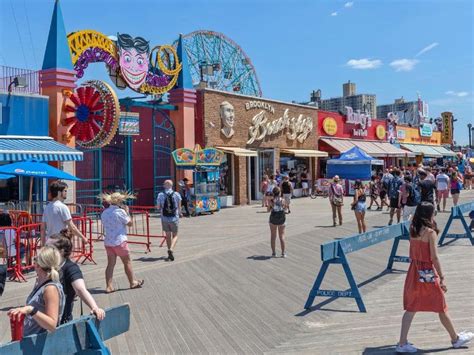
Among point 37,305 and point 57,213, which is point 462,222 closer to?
point 57,213

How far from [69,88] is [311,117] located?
57.6ft

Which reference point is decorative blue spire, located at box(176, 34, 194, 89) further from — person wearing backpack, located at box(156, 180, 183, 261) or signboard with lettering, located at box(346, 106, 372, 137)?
signboard with lettering, located at box(346, 106, 372, 137)

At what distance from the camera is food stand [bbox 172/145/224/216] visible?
778 inches

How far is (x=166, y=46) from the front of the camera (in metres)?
21.0

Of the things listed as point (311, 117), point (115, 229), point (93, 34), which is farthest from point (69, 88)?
point (311, 117)

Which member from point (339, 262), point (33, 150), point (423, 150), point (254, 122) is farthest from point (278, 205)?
point (423, 150)

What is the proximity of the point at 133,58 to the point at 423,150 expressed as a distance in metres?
34.0

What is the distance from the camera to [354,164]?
29.1 meters

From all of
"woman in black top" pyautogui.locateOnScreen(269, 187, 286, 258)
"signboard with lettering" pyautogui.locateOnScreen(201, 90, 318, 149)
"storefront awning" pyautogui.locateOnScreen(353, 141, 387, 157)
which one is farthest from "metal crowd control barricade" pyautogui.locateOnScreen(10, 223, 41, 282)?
"storefront awning" pyautogui.locateOnScreen(353, 141, 387, 157)

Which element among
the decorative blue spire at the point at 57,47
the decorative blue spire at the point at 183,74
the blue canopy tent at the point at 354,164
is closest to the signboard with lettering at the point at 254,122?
the decorative blue spire at the point at 183,74

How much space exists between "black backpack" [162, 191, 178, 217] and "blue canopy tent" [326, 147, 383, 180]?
1954 centimetres

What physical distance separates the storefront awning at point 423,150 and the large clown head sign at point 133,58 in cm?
2982

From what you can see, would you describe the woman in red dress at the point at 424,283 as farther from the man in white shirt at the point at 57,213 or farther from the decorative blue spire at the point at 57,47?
the decorative blue spire at the point at 57,47

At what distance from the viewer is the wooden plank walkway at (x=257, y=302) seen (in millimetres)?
5691
